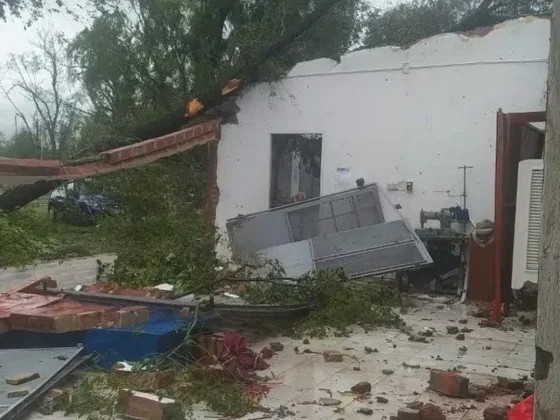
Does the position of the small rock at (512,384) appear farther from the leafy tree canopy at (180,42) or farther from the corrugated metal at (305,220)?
the leafy tree canopy at (180,42)

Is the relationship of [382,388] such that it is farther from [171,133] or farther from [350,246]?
[171,133]

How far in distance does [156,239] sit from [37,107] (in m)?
28.5

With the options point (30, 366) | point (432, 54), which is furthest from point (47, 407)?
point (432, 54)

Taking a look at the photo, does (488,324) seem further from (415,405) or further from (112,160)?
(112,160)

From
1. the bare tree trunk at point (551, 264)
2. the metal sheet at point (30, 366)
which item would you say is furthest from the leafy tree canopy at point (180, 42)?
the bare tree trunk at point (551, 264)

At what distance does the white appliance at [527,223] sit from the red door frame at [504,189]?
75 centimetres

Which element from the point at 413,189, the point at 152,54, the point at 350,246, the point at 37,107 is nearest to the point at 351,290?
the point at 350,246

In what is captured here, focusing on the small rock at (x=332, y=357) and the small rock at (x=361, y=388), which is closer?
the small rock at (x=361, y=388)

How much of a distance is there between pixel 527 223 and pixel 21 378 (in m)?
5.37

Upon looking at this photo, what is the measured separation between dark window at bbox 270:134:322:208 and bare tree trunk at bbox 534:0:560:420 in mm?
8308

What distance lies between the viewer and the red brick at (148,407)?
4.40 m

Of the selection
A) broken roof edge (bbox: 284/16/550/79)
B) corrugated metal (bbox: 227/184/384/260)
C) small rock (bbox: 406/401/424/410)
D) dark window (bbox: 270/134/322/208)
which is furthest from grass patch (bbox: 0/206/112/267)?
small rock (bbox: 406/401/424/410)

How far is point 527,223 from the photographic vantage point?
707 cm

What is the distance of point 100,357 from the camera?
5.69 m
